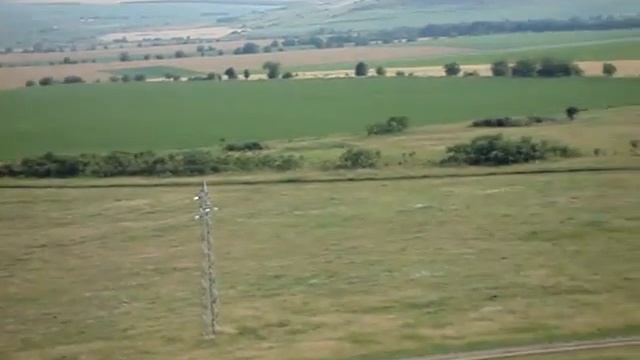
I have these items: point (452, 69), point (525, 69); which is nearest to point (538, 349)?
point (525, 69)

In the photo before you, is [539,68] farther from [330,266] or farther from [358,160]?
[330,266]

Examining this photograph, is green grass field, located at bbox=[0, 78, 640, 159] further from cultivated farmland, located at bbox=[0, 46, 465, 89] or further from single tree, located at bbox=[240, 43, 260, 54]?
single tree, located at bbox=[240, 43, 260, 54]

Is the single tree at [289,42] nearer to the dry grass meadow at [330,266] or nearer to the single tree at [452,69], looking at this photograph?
the single tree at [452,69]

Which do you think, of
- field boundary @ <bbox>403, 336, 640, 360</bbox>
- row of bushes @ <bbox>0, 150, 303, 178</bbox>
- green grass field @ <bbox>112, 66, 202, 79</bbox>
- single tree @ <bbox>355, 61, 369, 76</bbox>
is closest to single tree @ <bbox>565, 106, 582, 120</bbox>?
row of bushes @ <bbox>0, 150, 303, 178</bbox>

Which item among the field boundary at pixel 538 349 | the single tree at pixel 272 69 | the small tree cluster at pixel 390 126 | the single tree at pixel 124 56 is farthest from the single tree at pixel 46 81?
the field boundary at pixel 538 349

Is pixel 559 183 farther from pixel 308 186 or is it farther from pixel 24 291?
pixel 24 291

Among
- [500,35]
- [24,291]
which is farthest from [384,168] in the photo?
[500,35]
